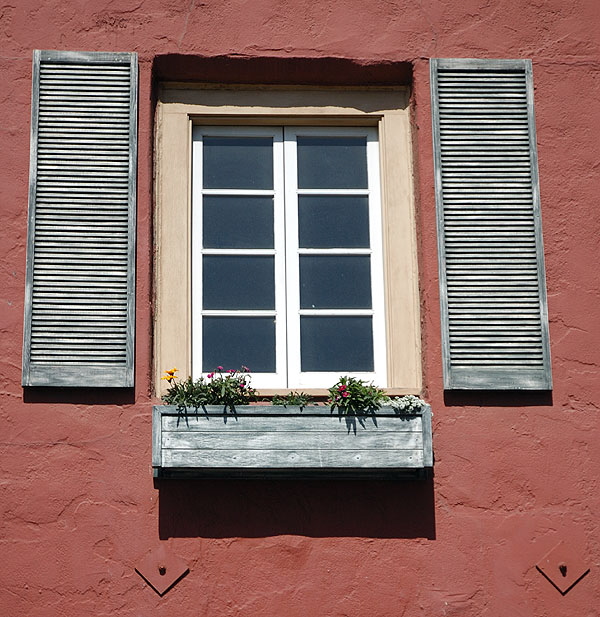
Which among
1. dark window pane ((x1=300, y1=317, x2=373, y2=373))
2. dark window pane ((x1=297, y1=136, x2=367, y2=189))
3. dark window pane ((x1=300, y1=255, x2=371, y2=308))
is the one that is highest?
dark window pane ((x1=297, y1=136, x2=367, y2=189))

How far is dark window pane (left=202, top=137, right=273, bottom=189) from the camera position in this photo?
21.2 ft

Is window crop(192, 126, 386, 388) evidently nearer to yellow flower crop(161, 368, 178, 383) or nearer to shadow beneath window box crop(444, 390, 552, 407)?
yellow flower crop(161, 368, 178, 383)

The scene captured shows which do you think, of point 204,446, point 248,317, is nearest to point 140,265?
point 248,317

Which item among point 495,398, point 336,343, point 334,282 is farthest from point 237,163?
point 495,398

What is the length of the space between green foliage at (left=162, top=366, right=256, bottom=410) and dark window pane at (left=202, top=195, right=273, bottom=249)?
803 millimetres

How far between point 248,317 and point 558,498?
1.69 metres

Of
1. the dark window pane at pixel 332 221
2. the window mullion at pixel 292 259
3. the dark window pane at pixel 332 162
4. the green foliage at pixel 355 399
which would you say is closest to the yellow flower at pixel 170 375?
the window mullion at pixel 292 259

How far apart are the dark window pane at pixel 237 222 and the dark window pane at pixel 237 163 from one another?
0.08m

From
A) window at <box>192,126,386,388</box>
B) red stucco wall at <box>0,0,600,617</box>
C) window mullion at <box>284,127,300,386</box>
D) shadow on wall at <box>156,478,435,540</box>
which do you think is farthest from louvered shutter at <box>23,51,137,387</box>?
window mullion at <box>284,127,300,386</box>

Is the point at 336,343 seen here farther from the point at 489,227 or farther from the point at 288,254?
the point at 489,227

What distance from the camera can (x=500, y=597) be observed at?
5613 mm

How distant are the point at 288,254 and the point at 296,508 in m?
1.29

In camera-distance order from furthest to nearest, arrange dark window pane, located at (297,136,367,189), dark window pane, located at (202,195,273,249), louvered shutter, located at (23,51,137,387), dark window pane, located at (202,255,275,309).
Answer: dark window pane, located at (297,136,367,189)
dark window pane, located at (202,195,273,249)
dark window pane, located at (202,255,275,309)
louvered shutter, located at (23,51,137,387)

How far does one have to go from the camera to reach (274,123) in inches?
258
